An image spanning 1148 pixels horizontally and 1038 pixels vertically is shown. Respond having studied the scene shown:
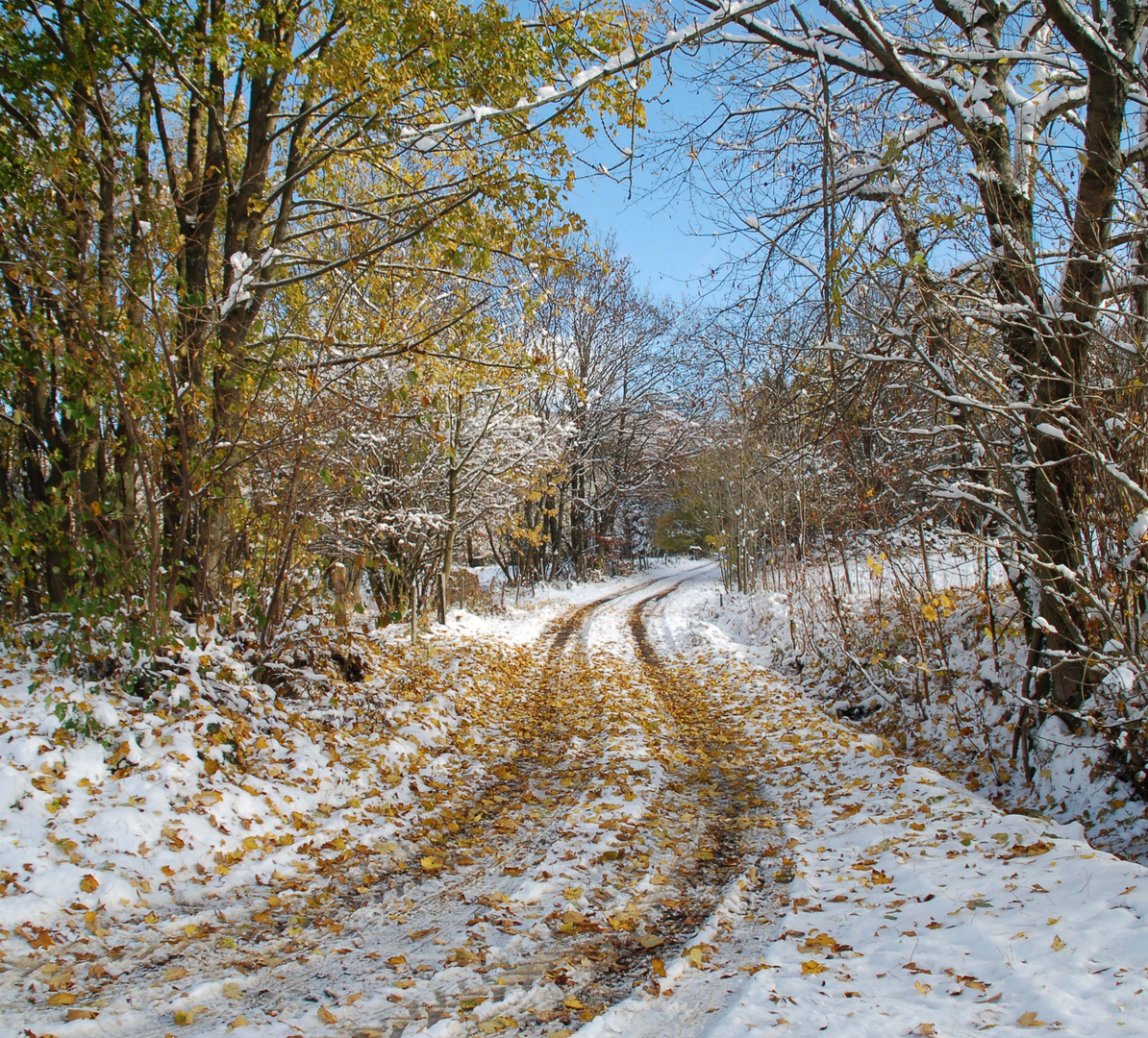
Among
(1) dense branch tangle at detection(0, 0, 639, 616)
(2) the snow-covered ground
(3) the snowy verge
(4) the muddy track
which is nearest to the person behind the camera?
(3) the snowy verge

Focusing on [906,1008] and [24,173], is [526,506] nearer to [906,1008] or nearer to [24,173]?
[24,173]

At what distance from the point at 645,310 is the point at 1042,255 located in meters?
23.8

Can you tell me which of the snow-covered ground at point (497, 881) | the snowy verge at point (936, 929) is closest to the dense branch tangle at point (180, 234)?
the snow-covered ground at point (497, 881)

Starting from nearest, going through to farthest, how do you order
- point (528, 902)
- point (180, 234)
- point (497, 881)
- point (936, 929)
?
1. point (936, 929)
2. point (528, 902)
3. point (497, 881)
4. point (180, 234)

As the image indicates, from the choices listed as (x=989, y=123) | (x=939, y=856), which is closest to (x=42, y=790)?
(x=939, y=856)

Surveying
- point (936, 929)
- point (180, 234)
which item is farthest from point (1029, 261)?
point (180, 234)

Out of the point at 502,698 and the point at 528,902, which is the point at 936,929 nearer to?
the point at 528,902

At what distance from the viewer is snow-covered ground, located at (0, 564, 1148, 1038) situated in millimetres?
2723

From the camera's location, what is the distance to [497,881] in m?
4.06

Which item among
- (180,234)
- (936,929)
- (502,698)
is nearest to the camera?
(936,929)

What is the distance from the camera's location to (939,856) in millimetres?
4004

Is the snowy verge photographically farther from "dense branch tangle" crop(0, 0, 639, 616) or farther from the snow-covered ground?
"dense branch tangle" crop(0, 0, 639, 616)

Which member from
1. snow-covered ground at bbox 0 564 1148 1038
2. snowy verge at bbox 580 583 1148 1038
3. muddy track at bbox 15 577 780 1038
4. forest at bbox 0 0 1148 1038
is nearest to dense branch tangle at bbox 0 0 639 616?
forest at bbox 0 0 1148 1038

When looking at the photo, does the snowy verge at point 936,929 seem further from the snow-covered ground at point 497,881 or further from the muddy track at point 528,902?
the muddy track at point 528,902
